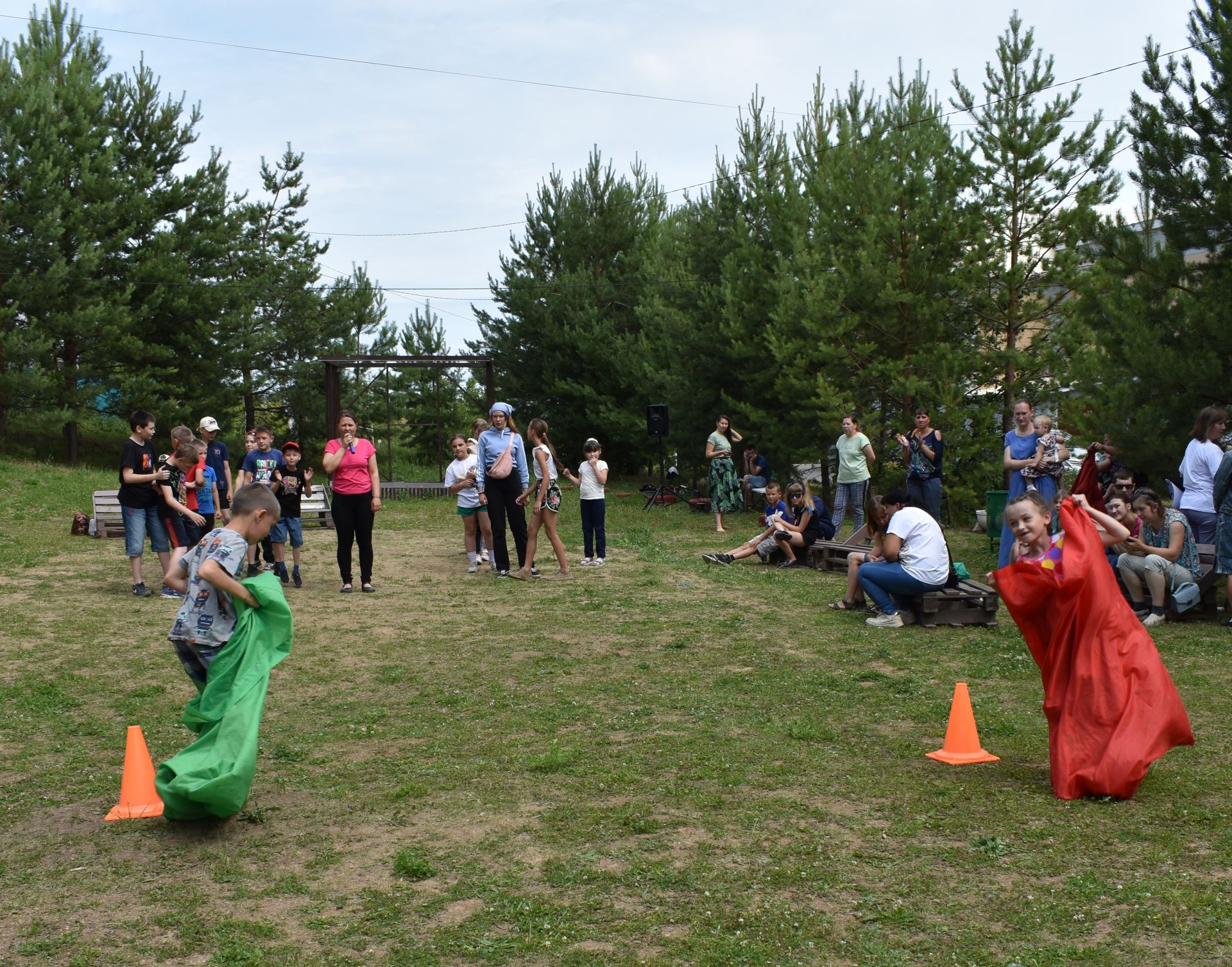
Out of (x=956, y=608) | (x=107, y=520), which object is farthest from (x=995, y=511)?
(x=107, y=520)

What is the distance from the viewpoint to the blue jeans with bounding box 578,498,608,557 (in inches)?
560

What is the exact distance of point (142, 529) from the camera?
477 inches

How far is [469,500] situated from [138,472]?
3898 mm

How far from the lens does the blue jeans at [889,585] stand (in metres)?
9.95

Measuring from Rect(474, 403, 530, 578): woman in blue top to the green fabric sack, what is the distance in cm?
748

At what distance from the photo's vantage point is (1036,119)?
725 inches

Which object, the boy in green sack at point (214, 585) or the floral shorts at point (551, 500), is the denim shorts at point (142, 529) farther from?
the boy in green sack at point (214, 585)

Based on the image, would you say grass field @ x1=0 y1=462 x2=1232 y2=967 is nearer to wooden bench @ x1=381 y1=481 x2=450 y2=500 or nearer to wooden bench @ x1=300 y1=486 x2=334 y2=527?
wooden bench @ x1=300 y1=486 x2=334 y2=527

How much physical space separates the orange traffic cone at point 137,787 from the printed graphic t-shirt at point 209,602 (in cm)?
62

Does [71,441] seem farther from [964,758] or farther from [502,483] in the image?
[964,758]

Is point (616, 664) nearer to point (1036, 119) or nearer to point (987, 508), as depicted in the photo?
point (987, 508)

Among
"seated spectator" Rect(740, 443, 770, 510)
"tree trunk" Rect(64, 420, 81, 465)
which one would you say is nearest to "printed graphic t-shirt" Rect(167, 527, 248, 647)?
"seated spectator" Rect(740, 443, 770, 510)

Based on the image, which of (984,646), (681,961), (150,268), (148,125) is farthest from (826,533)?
(148,125)

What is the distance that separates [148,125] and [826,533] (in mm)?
23513
